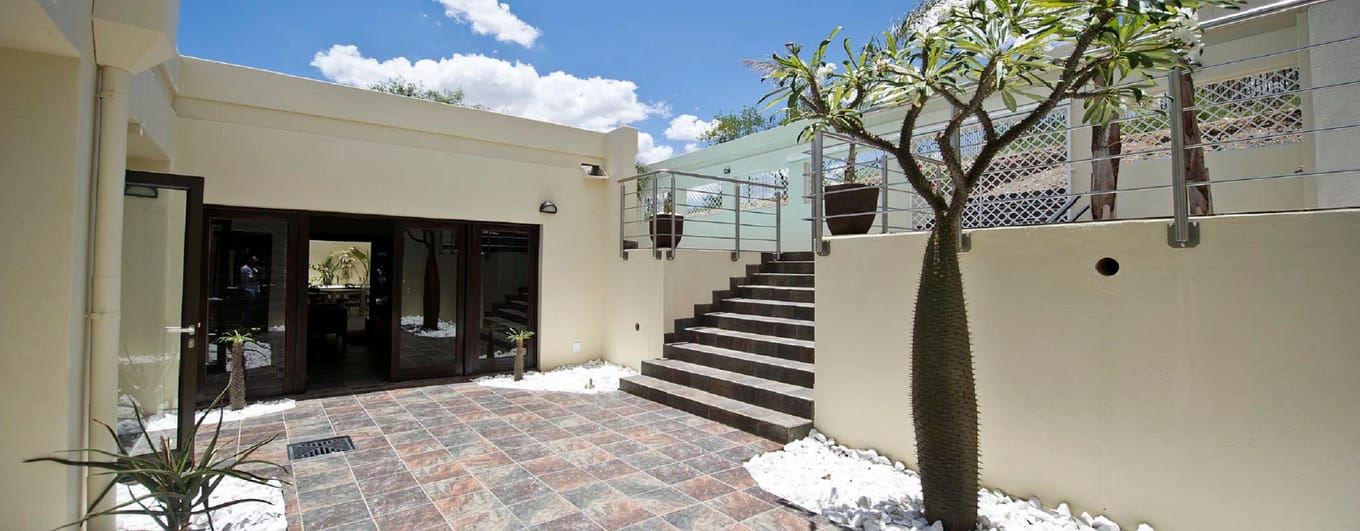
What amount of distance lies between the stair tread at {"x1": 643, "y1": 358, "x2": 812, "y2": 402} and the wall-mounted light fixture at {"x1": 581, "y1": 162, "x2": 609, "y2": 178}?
292 centimetres

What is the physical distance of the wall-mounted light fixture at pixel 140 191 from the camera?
12.6 ft

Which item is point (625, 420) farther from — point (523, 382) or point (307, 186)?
point (307, 186)

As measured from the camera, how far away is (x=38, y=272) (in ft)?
8.42

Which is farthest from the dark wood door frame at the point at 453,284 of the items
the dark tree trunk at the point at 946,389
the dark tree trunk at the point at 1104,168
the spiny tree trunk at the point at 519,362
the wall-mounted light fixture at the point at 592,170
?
the dark tree trunk at the point at 1104,168

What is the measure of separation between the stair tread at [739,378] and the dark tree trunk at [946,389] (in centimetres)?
195

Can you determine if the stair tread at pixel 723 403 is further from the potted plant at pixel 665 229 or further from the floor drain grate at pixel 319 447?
the floor drain grate at pixel 319 447

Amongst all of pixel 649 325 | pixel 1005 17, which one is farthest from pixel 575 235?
pixel 1005 17

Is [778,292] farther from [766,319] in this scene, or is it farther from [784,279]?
[766,319]

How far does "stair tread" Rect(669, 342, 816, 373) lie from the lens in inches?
223

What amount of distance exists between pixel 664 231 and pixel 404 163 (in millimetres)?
3258

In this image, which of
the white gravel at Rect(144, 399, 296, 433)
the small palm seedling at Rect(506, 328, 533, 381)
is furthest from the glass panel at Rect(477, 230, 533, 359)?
the white gravel at Rect(144, 399, 296, 433)

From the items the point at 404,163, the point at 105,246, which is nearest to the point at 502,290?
the point at 404,163

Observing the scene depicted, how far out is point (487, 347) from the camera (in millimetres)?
7750

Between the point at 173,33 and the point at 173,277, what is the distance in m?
2.07
